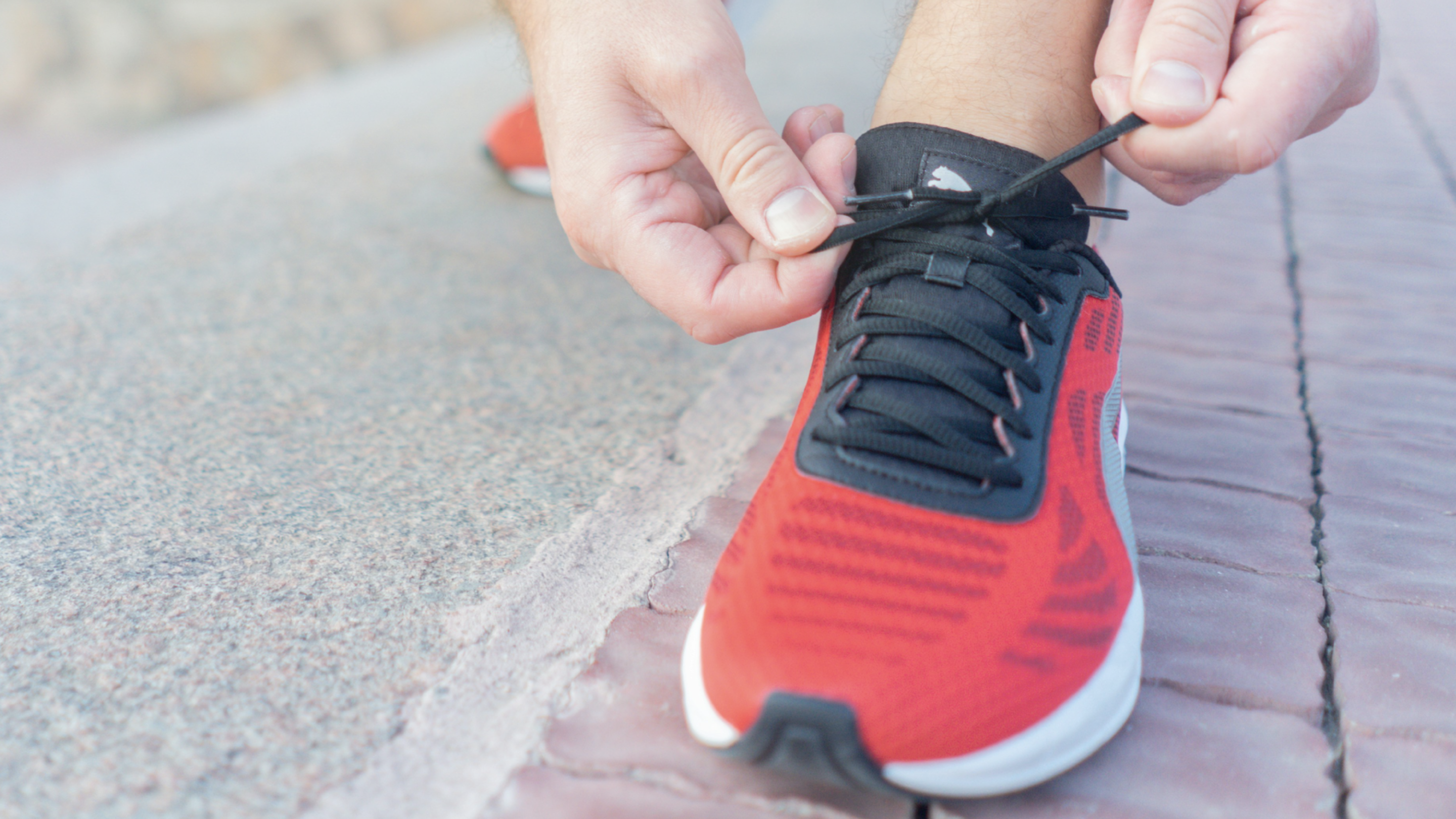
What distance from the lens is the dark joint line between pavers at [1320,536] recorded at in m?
0.72

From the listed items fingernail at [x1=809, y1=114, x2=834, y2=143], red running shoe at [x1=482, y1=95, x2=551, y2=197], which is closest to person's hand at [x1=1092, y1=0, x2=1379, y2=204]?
fingernail at [x1=809, y1=114, x2=834, y2=143]

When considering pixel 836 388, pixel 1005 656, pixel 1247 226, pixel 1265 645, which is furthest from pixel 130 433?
pixel 1247 226

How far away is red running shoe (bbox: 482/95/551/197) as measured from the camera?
1.92 meters

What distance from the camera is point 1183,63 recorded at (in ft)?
2.81

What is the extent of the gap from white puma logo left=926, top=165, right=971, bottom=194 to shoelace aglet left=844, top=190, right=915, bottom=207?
0.02 meters

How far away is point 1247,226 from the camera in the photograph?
177 cm

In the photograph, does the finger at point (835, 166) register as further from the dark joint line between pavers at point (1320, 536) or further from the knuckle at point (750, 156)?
the dark joint line between pavers at point (1320, 536)

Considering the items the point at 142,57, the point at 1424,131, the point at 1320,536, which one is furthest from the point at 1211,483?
the point at 142,57

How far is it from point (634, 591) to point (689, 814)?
263 millimetres

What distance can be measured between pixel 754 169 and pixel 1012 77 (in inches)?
11.5

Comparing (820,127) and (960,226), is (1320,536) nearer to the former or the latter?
(960,226)

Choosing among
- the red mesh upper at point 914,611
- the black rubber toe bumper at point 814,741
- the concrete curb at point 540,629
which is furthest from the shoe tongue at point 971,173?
the black rubber toe bumper at point 814,741

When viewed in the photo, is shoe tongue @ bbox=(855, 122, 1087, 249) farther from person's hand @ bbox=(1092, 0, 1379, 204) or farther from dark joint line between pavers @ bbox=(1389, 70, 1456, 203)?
dark joint line between pavers @ bbox=(1389, 70, 1456, 203)

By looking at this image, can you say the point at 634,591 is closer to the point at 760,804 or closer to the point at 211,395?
the point at 760,804
